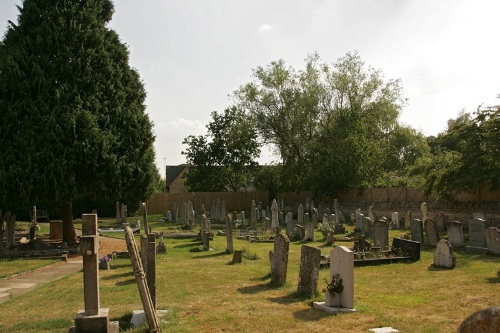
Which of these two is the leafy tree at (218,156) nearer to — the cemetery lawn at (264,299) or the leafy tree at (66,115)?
the leafy tree at (66,115)

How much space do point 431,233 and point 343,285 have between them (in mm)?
11052

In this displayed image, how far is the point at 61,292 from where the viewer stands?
39.7 feet

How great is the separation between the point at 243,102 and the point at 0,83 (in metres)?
31.4

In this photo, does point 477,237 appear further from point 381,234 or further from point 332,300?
point 332,300

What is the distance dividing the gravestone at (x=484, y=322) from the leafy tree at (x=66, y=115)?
769 inches

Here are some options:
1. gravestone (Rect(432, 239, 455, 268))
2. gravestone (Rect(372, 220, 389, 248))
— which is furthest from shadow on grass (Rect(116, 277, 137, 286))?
gravestone (Rect(372, 220, 389, 248))

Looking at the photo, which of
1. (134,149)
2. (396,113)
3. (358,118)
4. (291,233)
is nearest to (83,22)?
(134,149)

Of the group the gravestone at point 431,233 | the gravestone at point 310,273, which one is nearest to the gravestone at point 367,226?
the gravestone at point 431,233

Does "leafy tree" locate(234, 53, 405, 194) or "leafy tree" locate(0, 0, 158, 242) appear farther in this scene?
"leafy tree" locate(234, 53, 405, 194)

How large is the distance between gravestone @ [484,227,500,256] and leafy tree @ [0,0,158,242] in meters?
14.9

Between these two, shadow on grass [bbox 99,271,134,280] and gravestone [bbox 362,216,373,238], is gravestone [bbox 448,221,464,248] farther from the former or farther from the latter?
shadow on grass [bbox 99,271,134,280]

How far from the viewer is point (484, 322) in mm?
3059

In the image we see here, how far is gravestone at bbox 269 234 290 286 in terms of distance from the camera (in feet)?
38.4

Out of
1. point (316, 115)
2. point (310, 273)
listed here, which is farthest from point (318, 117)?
point (310, 273)
